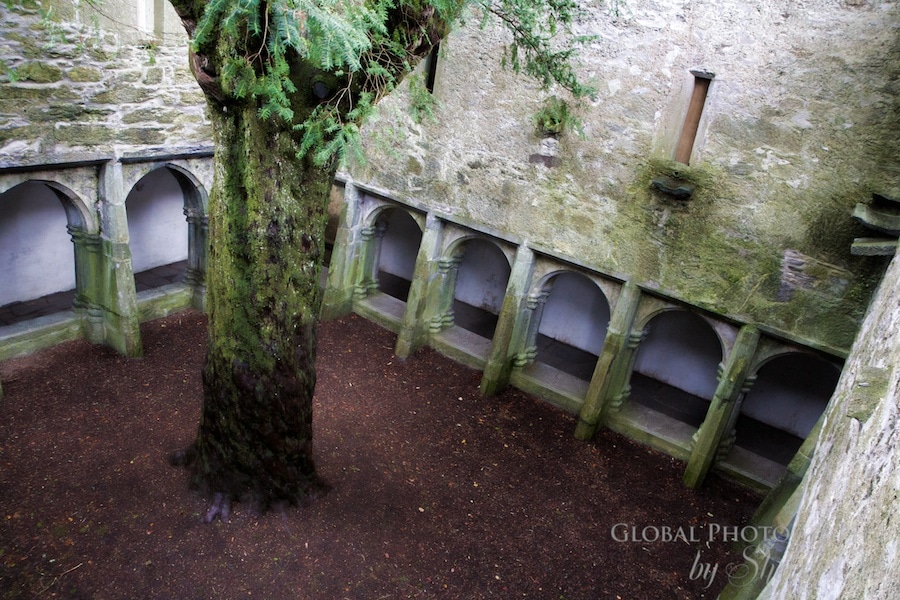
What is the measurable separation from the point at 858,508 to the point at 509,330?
6.62 meters

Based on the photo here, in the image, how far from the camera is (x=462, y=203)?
816 centimetres

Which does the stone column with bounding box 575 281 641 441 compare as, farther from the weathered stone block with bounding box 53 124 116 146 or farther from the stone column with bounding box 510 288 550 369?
the weathered stone block with bounding box 53 124 116 146

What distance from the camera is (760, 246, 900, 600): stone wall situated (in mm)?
1421

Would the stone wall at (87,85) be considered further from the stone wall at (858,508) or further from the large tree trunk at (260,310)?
the stone wall at (858,508)

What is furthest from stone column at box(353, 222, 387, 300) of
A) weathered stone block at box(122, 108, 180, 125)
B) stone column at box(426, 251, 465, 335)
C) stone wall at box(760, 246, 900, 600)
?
stone wall at box(760, 246, 900, 600)

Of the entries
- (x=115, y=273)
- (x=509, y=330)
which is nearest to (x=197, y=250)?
(x=115, y=273)

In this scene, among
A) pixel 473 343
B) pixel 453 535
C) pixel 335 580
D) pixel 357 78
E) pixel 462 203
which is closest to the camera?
pixel 357 78

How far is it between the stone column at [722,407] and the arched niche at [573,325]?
263 cm

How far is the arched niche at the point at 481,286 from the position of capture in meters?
10.9

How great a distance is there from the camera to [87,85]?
676cm

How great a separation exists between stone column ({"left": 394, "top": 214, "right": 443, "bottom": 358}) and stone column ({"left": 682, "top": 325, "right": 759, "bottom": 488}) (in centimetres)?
359

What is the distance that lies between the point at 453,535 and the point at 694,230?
3.75m

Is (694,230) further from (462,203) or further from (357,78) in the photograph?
(357,78)

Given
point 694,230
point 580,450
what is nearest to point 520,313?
point 580,450
